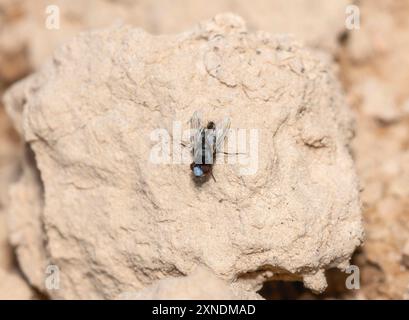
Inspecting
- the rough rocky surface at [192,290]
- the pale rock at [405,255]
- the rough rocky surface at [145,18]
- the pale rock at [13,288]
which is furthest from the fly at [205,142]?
the rough rocky surface at [145,18]

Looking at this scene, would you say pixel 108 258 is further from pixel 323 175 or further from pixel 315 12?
pixel 315 12

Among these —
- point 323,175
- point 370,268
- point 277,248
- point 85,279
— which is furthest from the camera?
point 370,268

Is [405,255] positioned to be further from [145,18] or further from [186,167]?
[145,18]

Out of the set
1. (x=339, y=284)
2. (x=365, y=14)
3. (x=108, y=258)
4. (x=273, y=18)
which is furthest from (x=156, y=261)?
(x=365, y=14)

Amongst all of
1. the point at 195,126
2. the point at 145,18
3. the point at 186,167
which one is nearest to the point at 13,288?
the point at 186,167

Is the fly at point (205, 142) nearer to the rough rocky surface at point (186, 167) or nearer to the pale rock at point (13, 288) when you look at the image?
the rough rocky surface at point (186, 167)
